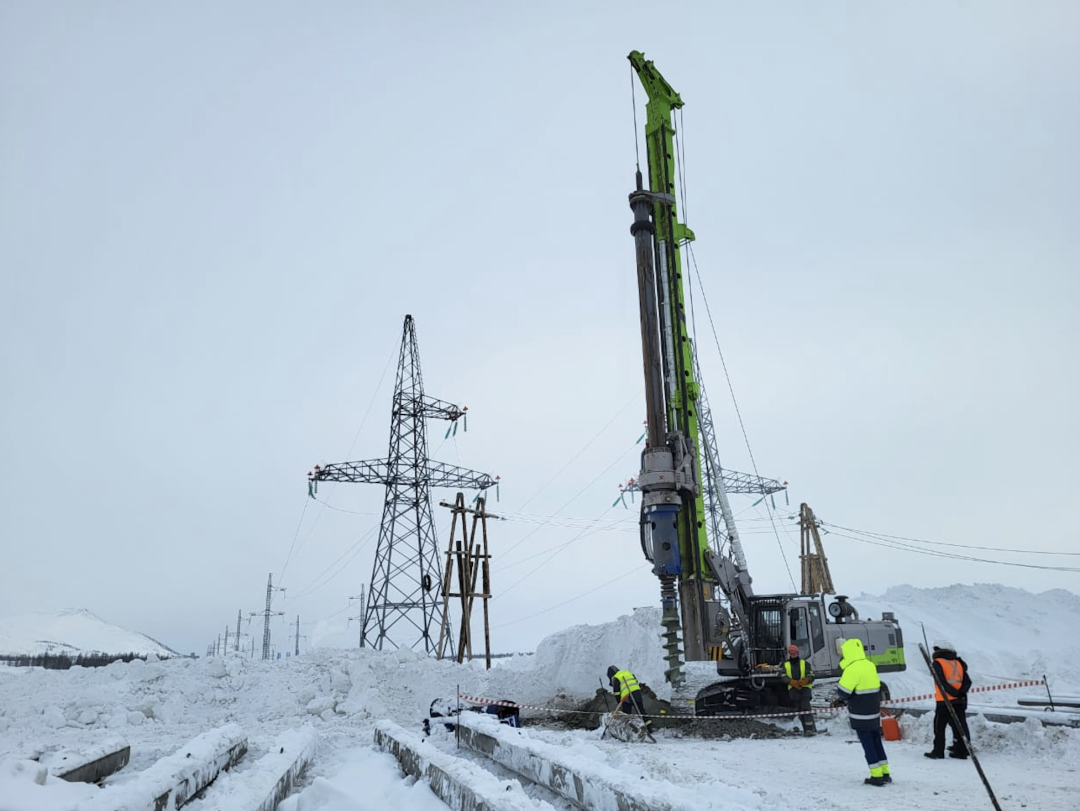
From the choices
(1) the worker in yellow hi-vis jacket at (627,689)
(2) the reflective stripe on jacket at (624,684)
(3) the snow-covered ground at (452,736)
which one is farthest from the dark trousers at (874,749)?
(2) the reflective stripe on jacket at (624,684)

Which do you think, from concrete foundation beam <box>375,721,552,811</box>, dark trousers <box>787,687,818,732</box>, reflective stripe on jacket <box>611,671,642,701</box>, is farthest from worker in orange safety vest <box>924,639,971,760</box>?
concrete foundation beam <box>375,721,552,811</box>

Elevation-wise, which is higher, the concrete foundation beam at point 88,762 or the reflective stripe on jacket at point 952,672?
the reflective stripe on jacket at point 952,672

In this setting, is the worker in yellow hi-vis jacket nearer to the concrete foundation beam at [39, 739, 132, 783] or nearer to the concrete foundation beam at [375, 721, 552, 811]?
the concrete foundation beam at [375, 721, 552, 811]

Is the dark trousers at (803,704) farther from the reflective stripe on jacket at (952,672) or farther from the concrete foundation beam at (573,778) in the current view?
the concrete foundation beam at (573,778)

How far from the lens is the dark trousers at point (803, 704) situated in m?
13.1

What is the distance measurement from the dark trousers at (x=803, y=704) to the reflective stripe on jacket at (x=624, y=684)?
2899mm

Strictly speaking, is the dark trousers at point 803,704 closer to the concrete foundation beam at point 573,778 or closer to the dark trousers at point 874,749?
the dark trousers at point 874,749

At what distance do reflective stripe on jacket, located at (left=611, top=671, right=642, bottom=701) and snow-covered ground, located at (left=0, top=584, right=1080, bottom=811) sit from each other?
906 millimetres

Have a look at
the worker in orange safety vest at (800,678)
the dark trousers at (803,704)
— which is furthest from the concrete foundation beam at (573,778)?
the dark trousers at (803,704)

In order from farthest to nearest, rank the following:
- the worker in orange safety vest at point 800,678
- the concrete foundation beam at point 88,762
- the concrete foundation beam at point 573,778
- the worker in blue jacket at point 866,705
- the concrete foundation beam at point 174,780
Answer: the worker in orange safety vest at point 800,678
the worker in blue jacket at point 866,705
the concrete foundation beam at point 88,762
the concrete foundation beam at point 174,780
the concrete foundation beam at point 573,778

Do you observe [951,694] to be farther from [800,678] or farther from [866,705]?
[800,678]

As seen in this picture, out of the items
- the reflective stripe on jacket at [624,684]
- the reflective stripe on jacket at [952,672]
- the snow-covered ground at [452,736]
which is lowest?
the snow-covered ground at [452,736]

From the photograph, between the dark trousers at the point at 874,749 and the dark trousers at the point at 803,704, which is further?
the dark trousers at the point at 803,704

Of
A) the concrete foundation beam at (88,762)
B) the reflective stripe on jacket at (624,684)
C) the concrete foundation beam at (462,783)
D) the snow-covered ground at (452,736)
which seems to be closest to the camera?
the concrete foundation beam at (462,783)
